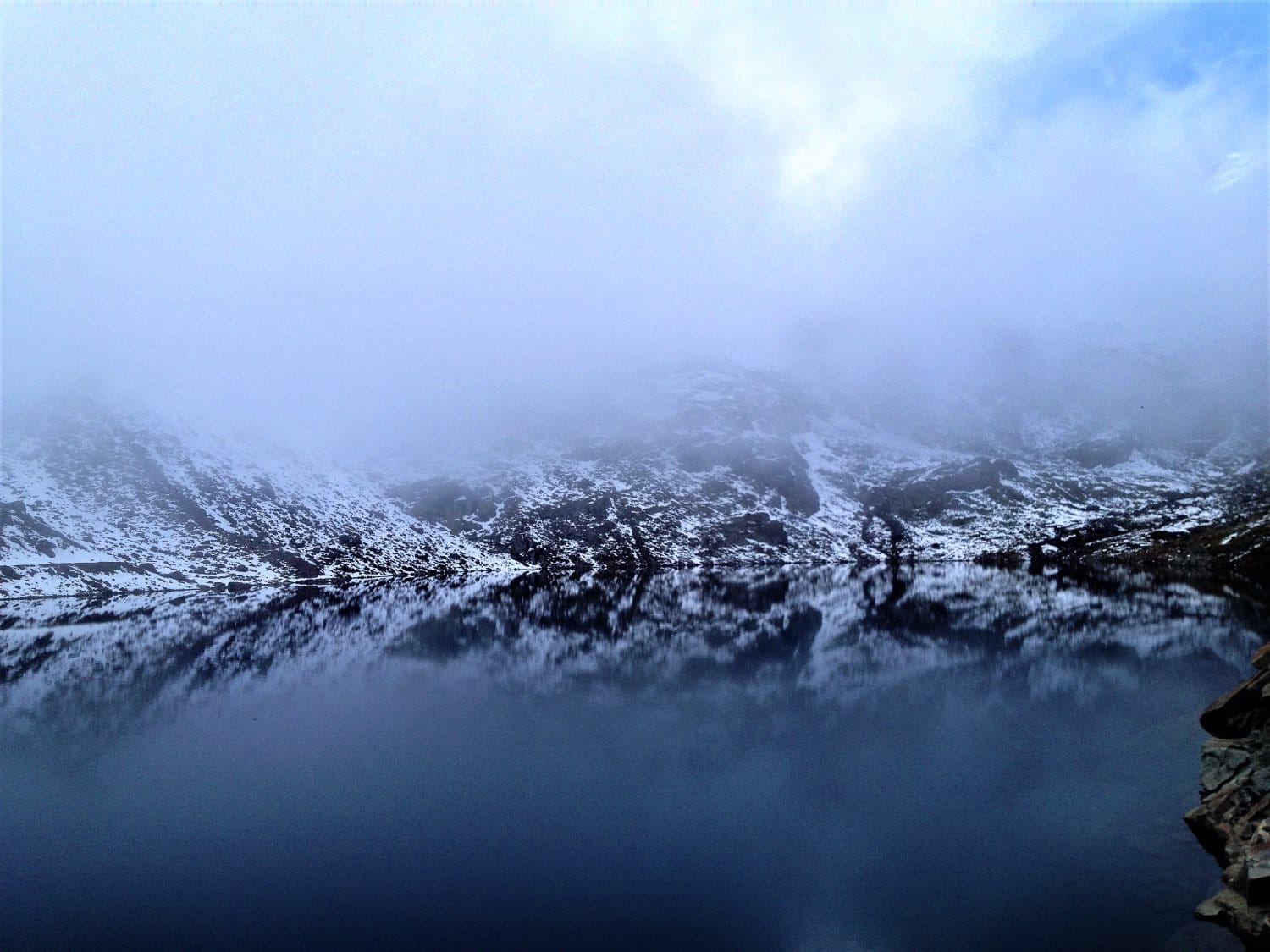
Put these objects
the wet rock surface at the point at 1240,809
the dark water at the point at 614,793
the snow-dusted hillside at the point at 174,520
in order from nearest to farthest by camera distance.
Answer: the wet rock surface at the point at 1240,809 → the dark water at the point at 614,793 → the snow-dusted hillside at the point at 174,520

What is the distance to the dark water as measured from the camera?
782 inches

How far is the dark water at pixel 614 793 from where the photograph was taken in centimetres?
1988

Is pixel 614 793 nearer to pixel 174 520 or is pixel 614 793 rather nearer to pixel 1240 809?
pixel 1240 809

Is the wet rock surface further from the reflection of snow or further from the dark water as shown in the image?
the reflection of snow

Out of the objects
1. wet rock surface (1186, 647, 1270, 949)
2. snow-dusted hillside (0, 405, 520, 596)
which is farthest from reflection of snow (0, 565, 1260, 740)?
snow-dusted hillside (0, 405, 520, 596)

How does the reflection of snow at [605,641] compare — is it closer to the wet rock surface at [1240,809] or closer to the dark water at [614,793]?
the dark water at [614,793]

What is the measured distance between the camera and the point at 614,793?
2975 cm

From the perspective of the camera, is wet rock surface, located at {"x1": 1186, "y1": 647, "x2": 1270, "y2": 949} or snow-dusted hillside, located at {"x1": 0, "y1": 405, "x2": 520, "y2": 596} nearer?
wet rock surface, located at {"x1": 1186, "y1": 647, "x2": 1270, "y2": 949}

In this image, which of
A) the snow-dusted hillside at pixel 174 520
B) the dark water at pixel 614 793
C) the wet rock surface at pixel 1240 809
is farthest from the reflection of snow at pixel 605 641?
the snow-dusted hillside at pixel 174 520

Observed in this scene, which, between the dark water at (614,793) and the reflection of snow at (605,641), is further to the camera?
the reflection of snow at (605,641)

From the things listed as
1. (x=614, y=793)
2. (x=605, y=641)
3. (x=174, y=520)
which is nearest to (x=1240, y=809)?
(x=614, y=793)

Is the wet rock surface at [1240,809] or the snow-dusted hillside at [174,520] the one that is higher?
the snow-dusted hillside at [174,520]

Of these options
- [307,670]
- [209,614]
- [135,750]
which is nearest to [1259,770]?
[135,750]

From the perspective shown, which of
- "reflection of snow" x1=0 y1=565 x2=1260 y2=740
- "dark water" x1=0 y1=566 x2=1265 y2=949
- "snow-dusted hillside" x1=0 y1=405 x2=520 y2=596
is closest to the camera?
"dark water" x1=0 y1=566 x2=1265 y2=949
